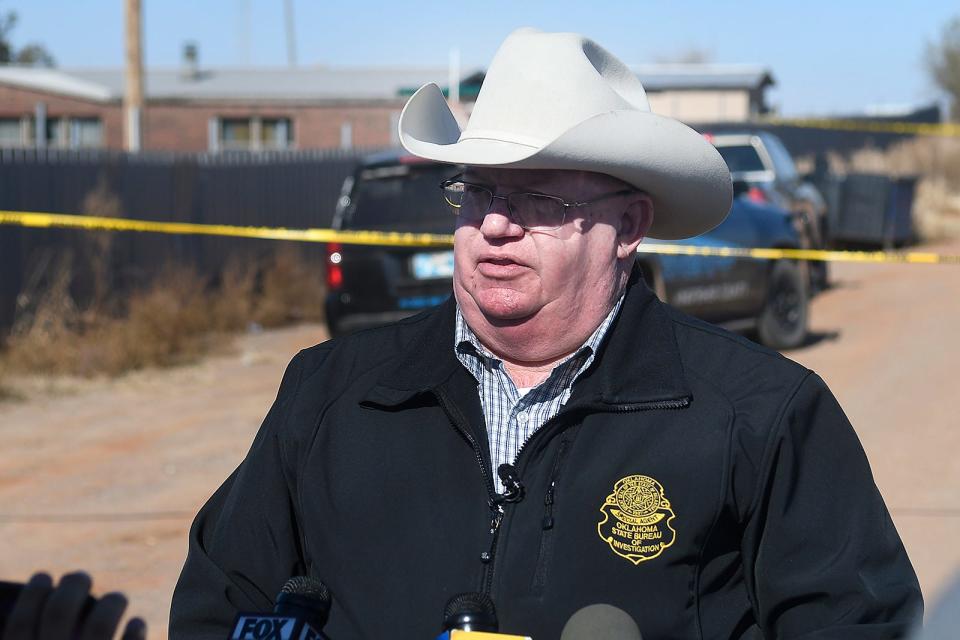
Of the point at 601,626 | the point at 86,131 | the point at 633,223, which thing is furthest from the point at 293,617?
the point at 86,131

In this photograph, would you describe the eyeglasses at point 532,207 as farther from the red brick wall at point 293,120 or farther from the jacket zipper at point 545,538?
the red brick wall at point 293,120

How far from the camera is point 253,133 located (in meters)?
45.4

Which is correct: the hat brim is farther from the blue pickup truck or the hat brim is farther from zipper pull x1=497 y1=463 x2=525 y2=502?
the blue pickup truck

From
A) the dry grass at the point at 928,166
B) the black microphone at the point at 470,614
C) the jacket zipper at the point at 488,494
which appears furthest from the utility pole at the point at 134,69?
the black microphone at the point at 470,614

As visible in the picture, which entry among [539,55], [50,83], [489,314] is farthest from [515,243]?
[50,83]

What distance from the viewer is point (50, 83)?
146 feet

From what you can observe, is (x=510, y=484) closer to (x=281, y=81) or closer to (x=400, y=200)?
(x=400, y=200)

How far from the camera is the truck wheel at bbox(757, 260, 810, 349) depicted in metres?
11.0

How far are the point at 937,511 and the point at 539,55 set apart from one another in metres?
4.86

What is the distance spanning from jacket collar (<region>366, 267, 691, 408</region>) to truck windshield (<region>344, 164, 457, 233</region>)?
24.1ft

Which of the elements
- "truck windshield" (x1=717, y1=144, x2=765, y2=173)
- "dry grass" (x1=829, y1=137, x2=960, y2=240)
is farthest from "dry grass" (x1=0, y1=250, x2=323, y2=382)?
"dry grass" (x1=829, y1=137, x2=960, y2=240)

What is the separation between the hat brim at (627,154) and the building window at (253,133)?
4327cm

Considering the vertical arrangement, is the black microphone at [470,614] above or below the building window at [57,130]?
above

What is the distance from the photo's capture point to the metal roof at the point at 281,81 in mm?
44656
